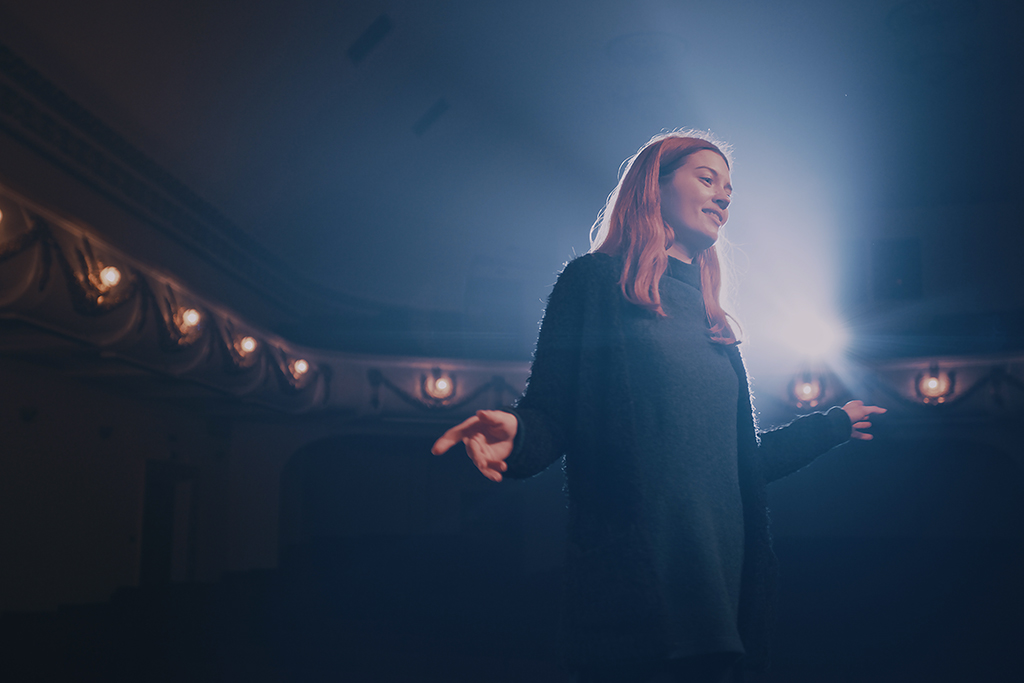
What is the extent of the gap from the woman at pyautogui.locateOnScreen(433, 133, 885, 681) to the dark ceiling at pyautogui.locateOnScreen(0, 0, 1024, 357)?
7666 mm

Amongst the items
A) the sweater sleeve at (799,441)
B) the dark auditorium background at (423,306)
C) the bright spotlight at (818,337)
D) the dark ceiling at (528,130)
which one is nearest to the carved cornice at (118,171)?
the dark auditorium background at (423,306)

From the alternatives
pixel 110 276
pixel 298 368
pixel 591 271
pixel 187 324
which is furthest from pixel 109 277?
pixel 591 271

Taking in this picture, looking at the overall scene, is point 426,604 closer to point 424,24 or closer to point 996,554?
point 424,24

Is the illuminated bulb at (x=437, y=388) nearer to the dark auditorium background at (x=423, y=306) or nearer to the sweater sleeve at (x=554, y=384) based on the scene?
the dark auditorium background at (x=423, y=306)

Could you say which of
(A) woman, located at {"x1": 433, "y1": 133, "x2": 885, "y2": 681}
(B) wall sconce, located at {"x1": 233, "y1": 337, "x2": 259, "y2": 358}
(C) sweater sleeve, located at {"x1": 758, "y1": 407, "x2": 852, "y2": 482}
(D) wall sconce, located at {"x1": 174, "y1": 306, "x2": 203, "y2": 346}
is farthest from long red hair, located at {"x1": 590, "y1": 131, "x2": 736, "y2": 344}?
(B) wall sconce, located at {"x1": 233, "y1": 337, "x2": 259, "y2": 358}

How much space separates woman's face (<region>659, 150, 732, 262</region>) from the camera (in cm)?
139

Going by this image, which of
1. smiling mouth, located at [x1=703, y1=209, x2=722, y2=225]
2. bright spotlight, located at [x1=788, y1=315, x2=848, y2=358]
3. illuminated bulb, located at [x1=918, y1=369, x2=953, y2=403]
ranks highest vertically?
bright spotlight, located at [x1=788, y1=315, x2=848, y2=358]

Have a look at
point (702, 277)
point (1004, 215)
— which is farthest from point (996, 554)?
point (702, 277)

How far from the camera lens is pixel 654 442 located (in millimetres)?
1152

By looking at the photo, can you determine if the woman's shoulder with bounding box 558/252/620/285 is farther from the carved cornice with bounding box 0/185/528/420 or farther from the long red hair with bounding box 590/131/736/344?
the carved cornice with bounding box 0/185/528/420

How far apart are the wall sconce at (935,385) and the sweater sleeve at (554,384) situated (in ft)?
40.7

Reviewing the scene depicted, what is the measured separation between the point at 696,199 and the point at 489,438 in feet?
2.06

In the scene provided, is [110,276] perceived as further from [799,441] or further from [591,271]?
[799,441]

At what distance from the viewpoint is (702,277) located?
4.70 ft
